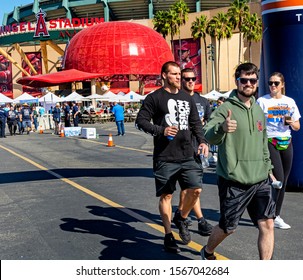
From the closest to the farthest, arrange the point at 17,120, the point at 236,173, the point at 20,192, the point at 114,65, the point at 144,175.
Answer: the point at 236,173, the point at 20,192, the point at 144,175, the point at 17,120, the point at 114,65

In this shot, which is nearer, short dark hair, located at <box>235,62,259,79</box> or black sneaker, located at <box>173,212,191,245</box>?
short dark hair, located at <box>235,62,259,79</box>

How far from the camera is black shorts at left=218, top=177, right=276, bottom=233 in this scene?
3.85 m

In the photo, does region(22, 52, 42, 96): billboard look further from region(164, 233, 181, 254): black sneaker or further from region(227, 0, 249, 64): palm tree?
region(164, 233, 181, 254): black sneaker

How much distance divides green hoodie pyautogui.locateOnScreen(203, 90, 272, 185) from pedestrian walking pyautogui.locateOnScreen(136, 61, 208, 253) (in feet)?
3.13

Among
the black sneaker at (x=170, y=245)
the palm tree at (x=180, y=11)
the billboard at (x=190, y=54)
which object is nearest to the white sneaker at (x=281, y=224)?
the black sneaker at (x=170, y=245)

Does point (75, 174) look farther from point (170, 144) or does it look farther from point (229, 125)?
point (229, 125)

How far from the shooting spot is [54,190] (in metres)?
8.69

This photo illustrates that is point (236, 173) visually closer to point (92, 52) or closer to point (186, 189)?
point (186, 189)

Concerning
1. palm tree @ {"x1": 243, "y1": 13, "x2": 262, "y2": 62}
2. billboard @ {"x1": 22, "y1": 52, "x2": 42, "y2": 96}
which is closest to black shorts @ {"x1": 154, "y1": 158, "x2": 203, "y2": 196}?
palm tree @ {"x1": 243, "y1": 13, "x2": 262, "y2": 62}

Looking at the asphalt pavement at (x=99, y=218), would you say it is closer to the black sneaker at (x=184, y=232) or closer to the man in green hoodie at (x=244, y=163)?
the black sneaker at (x=184, y=232)

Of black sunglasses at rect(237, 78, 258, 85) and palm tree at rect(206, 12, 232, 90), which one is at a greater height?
palm tree at rect(206, 12, 232, 90)

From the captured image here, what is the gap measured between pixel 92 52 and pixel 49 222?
5530 centimetres

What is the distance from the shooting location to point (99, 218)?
21.0 ft

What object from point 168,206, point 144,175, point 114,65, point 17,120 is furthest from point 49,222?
point 114,65
